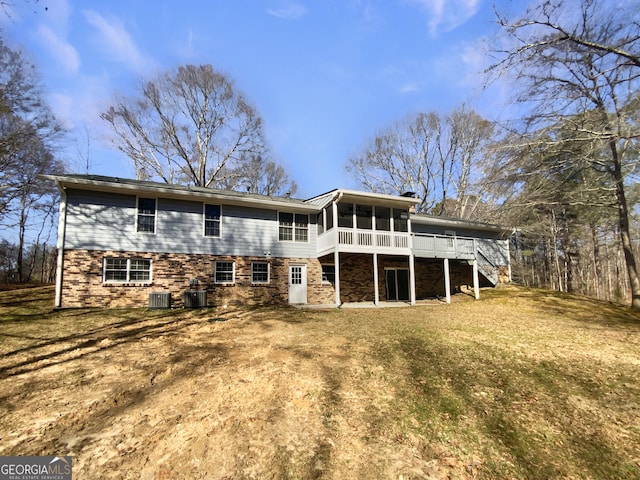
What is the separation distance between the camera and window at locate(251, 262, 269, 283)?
14188mm

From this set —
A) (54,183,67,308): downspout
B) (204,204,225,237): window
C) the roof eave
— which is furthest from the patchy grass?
(204,204,225,237): window

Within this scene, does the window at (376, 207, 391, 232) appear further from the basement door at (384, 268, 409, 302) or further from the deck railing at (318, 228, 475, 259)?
the basement door at (384, 268, 409, 302)

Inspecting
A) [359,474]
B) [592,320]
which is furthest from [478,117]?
[359,474]

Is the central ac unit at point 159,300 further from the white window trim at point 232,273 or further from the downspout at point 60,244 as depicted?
the downspout at point 60,244

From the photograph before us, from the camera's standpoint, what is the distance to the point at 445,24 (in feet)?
31.2

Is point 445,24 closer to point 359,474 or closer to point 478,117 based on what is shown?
point 359,474

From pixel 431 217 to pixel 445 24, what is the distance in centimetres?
1101

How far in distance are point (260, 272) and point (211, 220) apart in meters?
3.27

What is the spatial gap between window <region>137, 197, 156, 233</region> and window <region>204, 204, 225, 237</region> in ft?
6.76

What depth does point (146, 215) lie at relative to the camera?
1262 centimetres

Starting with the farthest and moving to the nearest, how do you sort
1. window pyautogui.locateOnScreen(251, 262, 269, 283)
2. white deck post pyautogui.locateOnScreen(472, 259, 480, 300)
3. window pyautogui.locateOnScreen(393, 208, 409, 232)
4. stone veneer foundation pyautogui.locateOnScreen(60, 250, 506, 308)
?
white deck post pyautogui.locateOnScreen(472, 259, 480, 300)
window pyautogui.locateOnScreen(393, 208, 409, 232)
window pyautogui.locateOnScreen(251, 262, 269, 283)
stone veneer foundation pyautogui.locateOnScreen(60, 250, 506, 308)

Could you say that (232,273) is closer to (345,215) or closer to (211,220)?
(211,220)

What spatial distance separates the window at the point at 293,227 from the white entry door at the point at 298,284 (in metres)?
1.46

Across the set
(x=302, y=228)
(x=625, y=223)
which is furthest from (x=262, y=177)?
(x=625, y=223)
